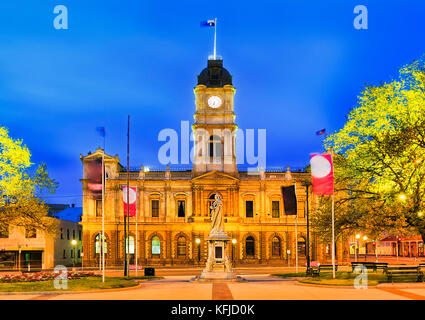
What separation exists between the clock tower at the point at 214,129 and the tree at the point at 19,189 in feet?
124

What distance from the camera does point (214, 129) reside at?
77.8m

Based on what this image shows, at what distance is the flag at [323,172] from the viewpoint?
112ft

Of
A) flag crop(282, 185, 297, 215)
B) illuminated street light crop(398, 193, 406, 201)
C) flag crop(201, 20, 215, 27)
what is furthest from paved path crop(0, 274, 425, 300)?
flag crop(201, 20, 215, 27)

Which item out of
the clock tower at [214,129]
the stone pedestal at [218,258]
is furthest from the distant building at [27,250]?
the stone pedestal at [218,258]

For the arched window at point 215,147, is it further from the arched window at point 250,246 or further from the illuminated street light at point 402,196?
the illuminated street light at point 402,196

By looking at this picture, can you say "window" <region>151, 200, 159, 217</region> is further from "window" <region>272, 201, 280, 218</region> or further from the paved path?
the paved path

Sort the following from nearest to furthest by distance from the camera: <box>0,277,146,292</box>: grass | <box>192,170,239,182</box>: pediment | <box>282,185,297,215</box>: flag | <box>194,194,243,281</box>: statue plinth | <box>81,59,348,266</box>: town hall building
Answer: <box>0,277,146,292</box>: grass < <box>194,194,243,281</box>: statue plinth < <box>282,185,297,215</box>: flag < <box>192,170,239,182</box>: pediment < <box>81,59,348,266</box>: town hall building

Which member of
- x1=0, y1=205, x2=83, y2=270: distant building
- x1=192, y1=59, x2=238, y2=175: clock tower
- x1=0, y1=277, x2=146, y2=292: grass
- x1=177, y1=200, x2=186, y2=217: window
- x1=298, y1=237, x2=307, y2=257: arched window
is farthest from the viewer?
x1=192, y1=59, x2=238, y2=175: clock tower

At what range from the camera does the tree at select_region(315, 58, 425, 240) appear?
3484 cm

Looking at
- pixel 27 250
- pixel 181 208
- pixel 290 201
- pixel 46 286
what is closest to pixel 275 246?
pixel 181 208

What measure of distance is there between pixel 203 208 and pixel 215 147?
9.00 meters

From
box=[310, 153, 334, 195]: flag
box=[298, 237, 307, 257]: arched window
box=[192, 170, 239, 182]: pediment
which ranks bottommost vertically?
box=[298, 237, 307, 257]: arched window
